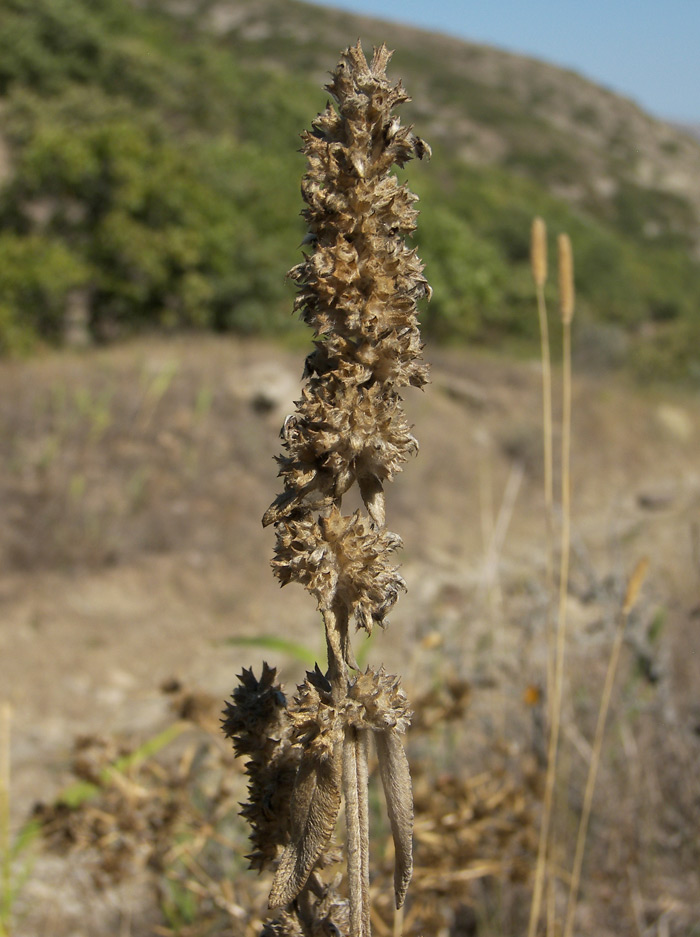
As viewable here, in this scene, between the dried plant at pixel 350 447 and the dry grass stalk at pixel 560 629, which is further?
the dry grass stalk at pixel 560 629

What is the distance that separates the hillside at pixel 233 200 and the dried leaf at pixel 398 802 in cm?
57

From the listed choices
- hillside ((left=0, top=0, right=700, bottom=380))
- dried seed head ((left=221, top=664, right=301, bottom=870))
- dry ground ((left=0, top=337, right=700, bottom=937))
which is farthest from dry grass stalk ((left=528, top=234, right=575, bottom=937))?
hillside ((left=0, top=0, right=700, bottom=380))

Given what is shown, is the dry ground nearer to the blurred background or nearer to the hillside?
the blurred background

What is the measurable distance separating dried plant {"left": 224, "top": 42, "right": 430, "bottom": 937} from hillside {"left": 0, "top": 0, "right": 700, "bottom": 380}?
0.13m

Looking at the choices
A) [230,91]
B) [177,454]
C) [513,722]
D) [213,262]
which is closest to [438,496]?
[177,454]

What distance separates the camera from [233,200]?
49.6ft

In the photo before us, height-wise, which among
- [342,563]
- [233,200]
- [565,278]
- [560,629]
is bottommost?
[342,563]

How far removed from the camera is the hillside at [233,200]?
11539 mm

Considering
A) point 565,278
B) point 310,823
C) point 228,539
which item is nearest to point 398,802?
point 310,823

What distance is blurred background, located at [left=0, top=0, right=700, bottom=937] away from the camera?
5.73ft

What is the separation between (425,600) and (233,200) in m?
11.1

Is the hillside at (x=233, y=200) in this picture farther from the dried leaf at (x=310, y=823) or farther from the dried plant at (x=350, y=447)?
the dried leaf at (x=310, y=823)

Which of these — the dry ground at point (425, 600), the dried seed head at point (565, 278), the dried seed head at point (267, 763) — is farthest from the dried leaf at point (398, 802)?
the dried seed head at point (565, 278)

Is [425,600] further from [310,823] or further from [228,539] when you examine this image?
[310,823]
